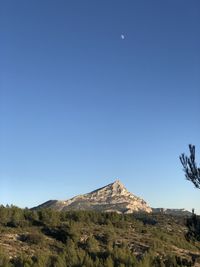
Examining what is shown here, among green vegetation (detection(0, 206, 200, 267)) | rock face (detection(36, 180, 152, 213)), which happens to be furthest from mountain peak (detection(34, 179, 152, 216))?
green vegetation (detection(0, 206, 200, 267))

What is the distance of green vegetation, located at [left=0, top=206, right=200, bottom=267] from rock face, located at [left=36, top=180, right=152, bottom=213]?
254 feet

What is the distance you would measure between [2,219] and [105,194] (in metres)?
109

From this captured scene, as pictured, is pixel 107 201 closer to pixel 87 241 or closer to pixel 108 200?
pixel 108 200

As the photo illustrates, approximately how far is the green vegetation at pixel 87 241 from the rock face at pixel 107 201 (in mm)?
77464

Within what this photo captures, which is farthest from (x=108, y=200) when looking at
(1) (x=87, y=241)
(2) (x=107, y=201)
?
(1) (x=87, y=241)

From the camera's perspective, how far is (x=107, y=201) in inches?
5507

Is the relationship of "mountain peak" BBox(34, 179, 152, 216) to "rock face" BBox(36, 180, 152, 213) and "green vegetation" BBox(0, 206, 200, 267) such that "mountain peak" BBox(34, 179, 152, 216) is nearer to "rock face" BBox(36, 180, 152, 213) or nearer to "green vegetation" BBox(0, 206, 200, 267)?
"rock face" BBox(36, 180, 152, 213)

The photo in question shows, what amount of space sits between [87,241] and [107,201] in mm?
103518

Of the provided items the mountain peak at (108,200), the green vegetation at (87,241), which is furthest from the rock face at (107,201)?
the green vegetation at (87,241)

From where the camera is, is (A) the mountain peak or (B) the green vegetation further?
(A) the mountain peak

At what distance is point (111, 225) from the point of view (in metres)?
44.8

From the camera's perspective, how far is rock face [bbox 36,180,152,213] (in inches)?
5103

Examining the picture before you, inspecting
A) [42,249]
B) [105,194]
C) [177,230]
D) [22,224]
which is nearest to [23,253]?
[42,249]

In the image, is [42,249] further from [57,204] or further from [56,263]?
[57,204]
